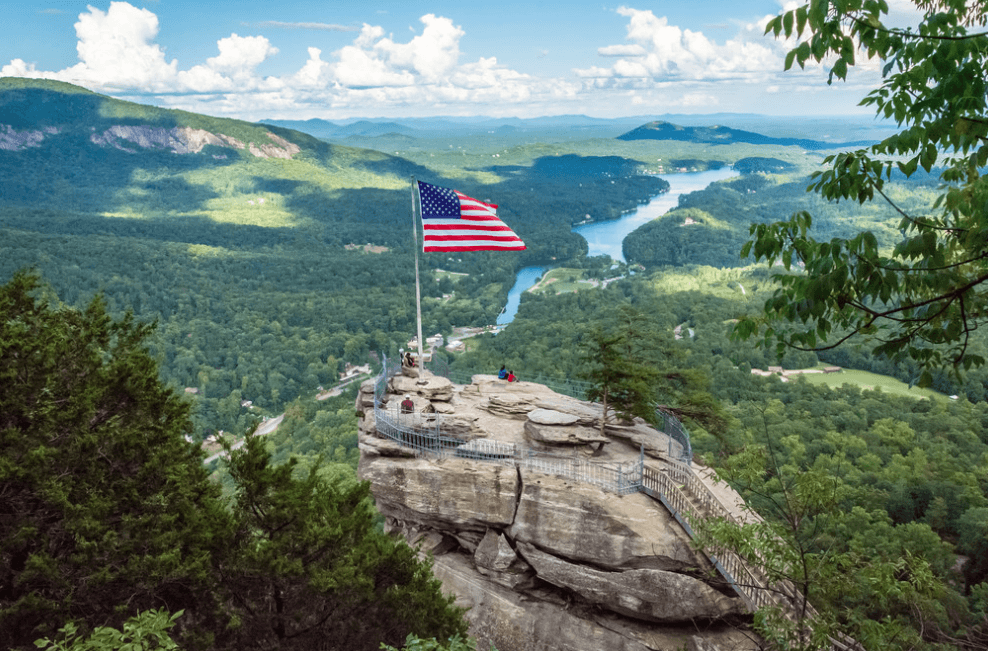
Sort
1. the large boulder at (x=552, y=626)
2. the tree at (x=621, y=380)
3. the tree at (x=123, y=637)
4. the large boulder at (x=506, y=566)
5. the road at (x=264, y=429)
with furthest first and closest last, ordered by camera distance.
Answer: the road at (x=264, y=429)
the tree at (x=621, y=380)
the large boulder at (x=506, y=566)
the large boulder at (x=552, y=626)
the tree at (x=123, y=637)

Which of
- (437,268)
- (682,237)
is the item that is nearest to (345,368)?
(437,268)

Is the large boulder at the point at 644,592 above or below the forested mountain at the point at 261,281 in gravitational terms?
above

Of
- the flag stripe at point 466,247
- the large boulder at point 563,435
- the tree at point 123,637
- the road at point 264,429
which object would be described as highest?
the flag stripe at point 466,247

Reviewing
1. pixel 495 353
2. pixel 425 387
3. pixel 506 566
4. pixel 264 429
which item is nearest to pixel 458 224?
pixel 425 387

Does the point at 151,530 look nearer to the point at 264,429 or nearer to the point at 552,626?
the point at 552,626

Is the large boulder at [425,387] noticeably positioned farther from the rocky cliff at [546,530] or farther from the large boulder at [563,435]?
the large boulder at [563,435]

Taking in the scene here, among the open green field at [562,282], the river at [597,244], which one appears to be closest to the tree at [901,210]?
the river at [597,244]

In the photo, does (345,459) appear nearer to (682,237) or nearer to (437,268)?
(437,268)
